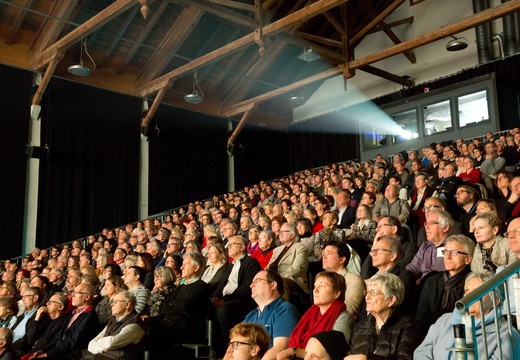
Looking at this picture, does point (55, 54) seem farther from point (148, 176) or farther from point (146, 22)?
point (148, 176)

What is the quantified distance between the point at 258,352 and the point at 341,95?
45.4 feet

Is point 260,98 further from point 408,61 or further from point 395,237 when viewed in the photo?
point 395,237

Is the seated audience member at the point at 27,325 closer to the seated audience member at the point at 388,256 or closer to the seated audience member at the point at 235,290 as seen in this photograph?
the seated audience member at the point at 235,290

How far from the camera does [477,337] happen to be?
2109 millimetres

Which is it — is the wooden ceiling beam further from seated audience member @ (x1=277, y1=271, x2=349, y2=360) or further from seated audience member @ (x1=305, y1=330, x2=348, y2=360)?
seated audience member @ (x1=305, y1=330, x2=348, y2=360)

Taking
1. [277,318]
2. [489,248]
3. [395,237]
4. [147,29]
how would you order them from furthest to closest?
1. [147,29]
2. [395,237]
3. [489,248]
4. [277,318]

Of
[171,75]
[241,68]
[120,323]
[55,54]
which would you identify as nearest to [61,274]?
[120,323]

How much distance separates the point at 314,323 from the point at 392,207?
2735mm

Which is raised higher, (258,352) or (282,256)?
(282,256)

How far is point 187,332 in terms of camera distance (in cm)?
354

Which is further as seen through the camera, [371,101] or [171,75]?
[371,101]

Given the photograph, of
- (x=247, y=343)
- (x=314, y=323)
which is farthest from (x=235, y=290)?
(x=247, y=343)

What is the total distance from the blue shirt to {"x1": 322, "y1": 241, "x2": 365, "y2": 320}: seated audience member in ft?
1.04

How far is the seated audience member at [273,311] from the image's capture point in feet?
9.71
